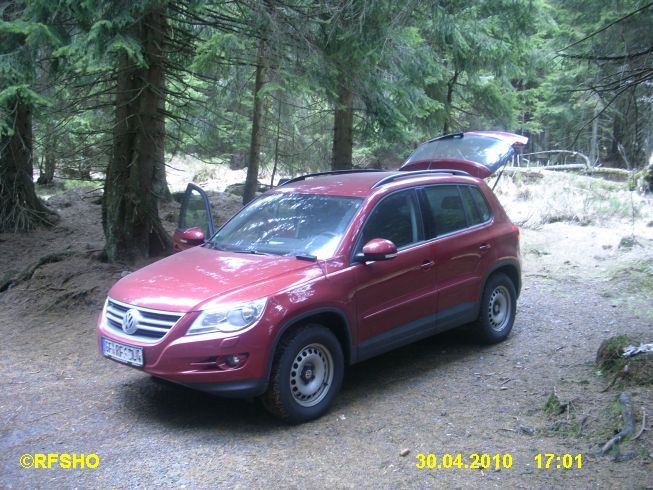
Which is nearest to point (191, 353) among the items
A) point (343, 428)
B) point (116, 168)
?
point (343, 428)

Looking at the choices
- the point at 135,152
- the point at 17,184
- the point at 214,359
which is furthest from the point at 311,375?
the point at 17,184

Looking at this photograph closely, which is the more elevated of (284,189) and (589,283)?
(284,189)

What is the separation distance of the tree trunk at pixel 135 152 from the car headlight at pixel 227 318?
5.25 metres

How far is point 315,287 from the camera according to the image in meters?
5.47

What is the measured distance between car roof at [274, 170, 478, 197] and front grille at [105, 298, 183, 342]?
218cm

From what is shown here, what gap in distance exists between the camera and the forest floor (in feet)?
14.8

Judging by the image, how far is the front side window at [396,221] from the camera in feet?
20.4

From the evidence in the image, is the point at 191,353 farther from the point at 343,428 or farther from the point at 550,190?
the point at 550,190

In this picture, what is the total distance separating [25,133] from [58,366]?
7166 millimetres

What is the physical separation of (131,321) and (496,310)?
14.1 ft

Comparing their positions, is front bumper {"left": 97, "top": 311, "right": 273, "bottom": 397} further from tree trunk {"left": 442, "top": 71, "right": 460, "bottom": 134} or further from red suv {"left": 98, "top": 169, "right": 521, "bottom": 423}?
tree trunk {"left": 442, "top": 71, "right": 460, "bottom": 134}

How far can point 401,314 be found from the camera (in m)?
6.26

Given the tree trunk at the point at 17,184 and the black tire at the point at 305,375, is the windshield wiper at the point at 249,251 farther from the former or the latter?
the tree trunk at the point at 17,184

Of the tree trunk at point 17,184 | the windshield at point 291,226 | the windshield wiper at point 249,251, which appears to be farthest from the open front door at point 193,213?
the tree trunk at point 17,184
